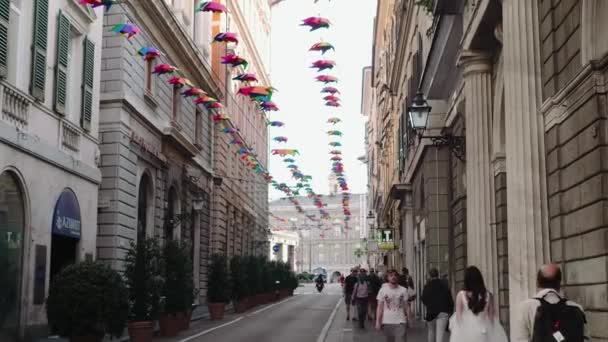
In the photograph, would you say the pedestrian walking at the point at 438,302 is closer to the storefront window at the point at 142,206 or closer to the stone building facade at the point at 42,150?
the stone building facade at the point at 42,150

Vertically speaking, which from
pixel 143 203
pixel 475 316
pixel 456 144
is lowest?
pixel 475 316

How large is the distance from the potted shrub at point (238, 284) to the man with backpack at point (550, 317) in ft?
84.7

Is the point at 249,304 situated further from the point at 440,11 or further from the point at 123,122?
the point at 440,11

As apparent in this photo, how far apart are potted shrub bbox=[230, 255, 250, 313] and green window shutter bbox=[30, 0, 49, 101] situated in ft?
46.7

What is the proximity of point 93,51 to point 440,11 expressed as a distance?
11.7 m

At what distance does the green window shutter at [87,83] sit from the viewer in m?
22.2

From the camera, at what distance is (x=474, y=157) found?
14203 mm

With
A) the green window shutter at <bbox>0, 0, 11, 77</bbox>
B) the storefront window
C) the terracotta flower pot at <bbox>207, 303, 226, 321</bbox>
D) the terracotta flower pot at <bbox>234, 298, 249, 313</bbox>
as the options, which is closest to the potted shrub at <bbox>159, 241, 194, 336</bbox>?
the terracotta flower pot at <bbox>207, 303, 226, 321</bbox>

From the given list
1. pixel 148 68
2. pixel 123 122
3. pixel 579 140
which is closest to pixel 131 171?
pixel 123 122

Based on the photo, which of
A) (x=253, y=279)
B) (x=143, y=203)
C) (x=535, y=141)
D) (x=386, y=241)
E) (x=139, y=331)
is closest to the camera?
(x=535, y=141)

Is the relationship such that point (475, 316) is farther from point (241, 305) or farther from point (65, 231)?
point (241, 305)

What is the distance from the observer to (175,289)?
21.3m

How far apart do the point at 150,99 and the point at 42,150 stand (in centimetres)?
962

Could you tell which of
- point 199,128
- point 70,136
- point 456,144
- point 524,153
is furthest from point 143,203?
point 524,153
